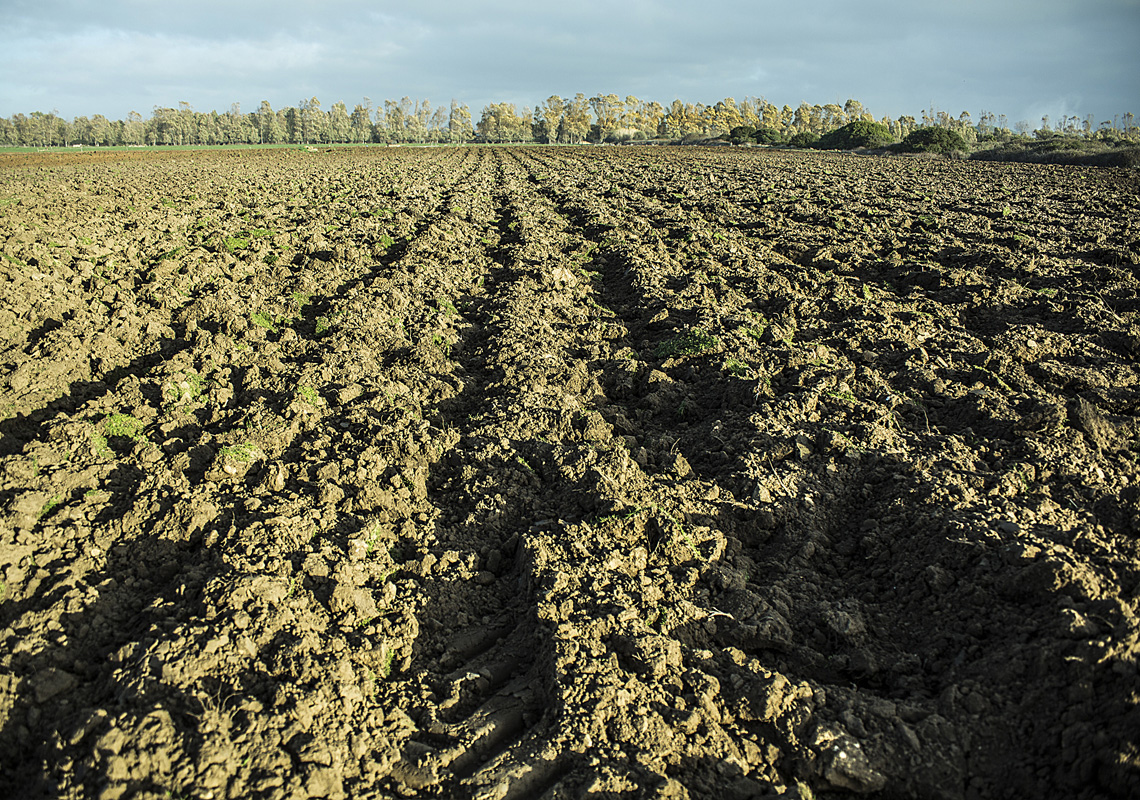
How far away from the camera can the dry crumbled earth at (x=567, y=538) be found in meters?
2.33

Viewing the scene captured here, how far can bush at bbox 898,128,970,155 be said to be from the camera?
3541 cm

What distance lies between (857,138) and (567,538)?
5115 cm

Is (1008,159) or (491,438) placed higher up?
(1008,159)

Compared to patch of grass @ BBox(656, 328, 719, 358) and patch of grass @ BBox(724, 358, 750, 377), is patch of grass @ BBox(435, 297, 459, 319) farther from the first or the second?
patch of grass @ BBox(724, 358, 750, 377)

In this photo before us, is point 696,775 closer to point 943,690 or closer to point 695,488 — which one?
point 943,690

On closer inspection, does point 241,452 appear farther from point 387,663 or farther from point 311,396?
point 387,663

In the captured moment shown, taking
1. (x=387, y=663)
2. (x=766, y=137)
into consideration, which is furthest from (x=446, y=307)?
(x=766, y=137)

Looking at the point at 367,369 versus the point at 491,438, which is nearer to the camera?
the point at 491,438

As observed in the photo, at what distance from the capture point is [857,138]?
4588 centimetres

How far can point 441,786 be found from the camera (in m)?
2.29

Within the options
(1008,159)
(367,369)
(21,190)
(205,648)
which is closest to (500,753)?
(205,648)

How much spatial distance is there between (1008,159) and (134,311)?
35710 millimetres

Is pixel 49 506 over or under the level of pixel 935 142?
under

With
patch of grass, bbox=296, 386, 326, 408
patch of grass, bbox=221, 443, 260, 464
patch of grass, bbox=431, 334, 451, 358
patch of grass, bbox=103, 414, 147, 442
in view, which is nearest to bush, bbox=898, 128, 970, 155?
patch of grass, bbox=431, 334, 451, 358
